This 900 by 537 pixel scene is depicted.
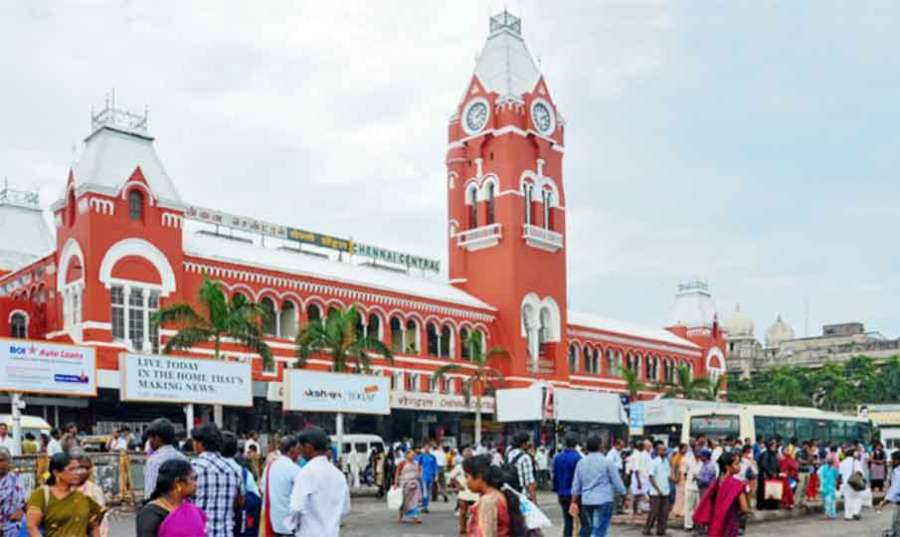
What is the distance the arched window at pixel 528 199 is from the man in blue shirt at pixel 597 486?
38.6m

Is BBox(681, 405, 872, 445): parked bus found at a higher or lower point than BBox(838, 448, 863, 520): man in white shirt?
higher

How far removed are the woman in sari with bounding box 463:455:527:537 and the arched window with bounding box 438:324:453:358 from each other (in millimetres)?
40040

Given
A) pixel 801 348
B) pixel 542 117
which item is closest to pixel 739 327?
pixel 801 348

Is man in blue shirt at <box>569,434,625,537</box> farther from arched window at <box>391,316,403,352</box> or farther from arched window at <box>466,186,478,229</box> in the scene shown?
arched window at <box>466,186,478,229</box>

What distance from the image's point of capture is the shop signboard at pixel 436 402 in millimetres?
38469

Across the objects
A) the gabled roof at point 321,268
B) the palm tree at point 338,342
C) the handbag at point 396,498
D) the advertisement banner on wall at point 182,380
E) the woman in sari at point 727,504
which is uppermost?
the gabled roof at point 321,268

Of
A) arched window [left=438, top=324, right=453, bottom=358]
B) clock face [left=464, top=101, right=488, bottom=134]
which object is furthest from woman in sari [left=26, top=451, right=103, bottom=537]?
clock face [left=464, top=101, right=488, bottom=134]

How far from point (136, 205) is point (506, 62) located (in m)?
22.9

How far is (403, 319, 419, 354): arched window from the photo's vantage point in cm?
4597

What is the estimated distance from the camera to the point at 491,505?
7258 mm

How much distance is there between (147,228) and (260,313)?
505 cm

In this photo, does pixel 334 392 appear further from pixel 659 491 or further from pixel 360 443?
pixel 659 491

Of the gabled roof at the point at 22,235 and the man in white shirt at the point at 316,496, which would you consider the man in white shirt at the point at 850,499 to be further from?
the gabled roof at the point at 22,235

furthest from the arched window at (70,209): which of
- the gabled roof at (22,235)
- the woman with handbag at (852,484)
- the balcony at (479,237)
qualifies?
the woman with handbag at (852,484)
